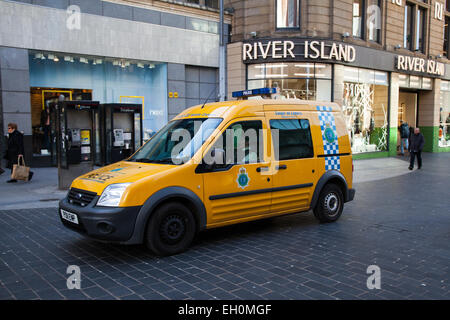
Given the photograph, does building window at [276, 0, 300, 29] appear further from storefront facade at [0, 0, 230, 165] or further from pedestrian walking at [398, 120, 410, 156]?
pedestrian walking at [398, 120, 410, 156]

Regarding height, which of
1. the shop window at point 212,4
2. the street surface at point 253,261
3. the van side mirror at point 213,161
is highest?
the shop window at point 212,4

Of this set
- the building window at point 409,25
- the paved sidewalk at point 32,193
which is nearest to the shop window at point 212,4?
the paved sidewalk at point 32,193

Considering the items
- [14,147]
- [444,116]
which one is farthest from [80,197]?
[444,116]

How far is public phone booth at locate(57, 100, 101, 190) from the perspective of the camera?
1012 cm

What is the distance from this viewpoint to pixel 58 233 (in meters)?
6.25

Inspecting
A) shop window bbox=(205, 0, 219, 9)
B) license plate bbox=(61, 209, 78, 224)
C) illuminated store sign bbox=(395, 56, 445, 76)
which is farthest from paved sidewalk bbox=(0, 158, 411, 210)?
shop window bbox=(205, 0, 219, 9)

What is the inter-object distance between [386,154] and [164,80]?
1209 cm

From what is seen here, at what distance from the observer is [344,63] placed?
57.9 feet

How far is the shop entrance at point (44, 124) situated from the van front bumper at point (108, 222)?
33.5 feet

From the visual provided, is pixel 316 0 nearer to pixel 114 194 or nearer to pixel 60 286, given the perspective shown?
pixel 114 194

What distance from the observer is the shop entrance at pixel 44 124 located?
14.0m

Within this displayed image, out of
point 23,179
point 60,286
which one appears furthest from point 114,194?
point 23,179

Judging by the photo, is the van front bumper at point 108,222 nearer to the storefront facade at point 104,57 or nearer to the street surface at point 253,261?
the street surface at point 253,261

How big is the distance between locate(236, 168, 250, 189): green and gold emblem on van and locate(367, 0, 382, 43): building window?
1621cm
